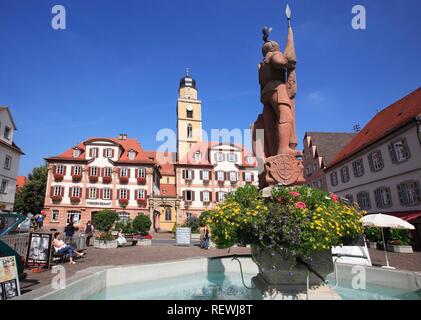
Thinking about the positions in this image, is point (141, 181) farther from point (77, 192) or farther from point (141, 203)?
point (77, 192)

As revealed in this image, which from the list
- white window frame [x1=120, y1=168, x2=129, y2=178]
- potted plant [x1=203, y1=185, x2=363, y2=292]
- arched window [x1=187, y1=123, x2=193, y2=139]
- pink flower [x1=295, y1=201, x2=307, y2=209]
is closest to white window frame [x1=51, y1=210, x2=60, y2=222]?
white window frame [x1=120, y1=168, x2=129, y2=178]

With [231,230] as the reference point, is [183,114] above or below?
above

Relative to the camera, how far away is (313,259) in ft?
13.3

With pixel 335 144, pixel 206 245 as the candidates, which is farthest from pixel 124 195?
pixel 335 144

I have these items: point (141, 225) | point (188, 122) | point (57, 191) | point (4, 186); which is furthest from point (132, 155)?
point (188, 122)

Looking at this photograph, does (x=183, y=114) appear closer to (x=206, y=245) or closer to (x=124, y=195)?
(x=124, y=195)

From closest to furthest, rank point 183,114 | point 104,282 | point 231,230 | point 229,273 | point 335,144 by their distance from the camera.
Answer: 1. point 231,230
2. point 104,282
3. point 229,273
4. point 335,144
5. point 183,114

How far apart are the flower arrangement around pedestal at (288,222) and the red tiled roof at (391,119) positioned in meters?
19.3

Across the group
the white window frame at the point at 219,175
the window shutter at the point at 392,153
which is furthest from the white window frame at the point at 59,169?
the window shutter at the point at 392,153

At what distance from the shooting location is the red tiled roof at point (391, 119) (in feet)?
68.3

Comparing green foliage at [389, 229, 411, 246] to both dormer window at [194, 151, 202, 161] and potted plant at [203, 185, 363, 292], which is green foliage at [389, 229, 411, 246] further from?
dormer window at [194, 151, 202, 161]

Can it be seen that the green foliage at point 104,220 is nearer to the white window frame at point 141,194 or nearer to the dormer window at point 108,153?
the white window frame at point 141,194

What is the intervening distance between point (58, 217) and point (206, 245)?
2878 cm

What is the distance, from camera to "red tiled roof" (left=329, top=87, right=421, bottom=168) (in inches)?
820
